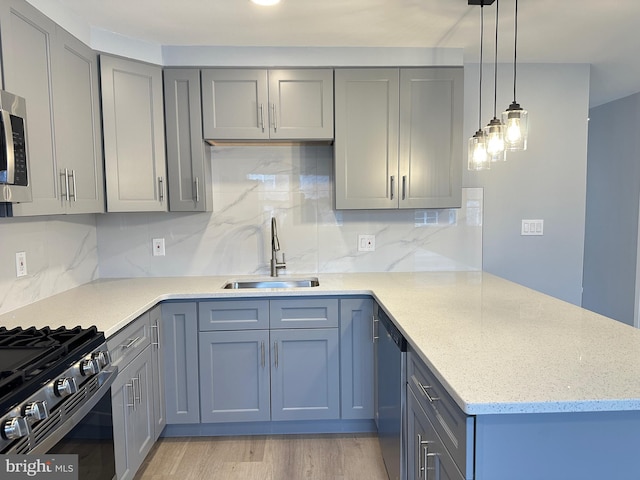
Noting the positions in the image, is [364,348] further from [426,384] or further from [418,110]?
[418,110]

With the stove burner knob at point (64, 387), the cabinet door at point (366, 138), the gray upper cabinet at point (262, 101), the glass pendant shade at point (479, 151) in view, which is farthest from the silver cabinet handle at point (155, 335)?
the glass pendant shade at point (479, 151)

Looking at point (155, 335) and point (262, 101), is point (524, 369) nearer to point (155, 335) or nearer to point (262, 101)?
point (155, 335)

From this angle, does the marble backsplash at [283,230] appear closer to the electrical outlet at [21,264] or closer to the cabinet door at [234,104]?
the cabinet door at [234,104]

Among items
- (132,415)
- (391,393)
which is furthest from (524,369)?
(132,415)

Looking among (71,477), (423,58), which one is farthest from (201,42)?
(71,477)

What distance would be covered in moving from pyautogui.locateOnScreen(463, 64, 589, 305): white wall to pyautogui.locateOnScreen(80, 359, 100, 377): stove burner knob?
247cm

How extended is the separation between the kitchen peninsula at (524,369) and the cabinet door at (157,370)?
17cm

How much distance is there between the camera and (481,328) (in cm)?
152

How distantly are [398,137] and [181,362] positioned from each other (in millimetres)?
1915

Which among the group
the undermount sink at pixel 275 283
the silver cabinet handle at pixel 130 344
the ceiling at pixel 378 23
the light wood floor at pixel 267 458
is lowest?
the light wood floor at pixel 267 458

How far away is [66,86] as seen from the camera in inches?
75.7

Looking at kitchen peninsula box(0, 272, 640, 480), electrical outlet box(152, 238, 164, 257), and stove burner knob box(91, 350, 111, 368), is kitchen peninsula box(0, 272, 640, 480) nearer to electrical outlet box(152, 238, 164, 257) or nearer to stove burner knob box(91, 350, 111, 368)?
stove burner knob box(91, 350, 111, 368)

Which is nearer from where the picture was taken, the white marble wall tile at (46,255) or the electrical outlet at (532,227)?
the white marble wall tile at (46,255)

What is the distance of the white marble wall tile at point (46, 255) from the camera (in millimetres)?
1885
